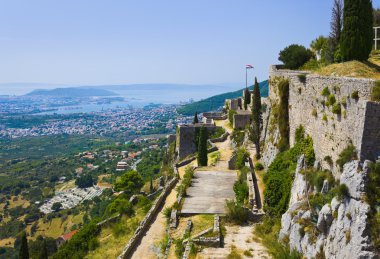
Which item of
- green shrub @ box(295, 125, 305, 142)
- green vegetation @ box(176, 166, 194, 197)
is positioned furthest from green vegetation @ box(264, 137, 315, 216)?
green vegetation @ box(176, 166, 194, 197)

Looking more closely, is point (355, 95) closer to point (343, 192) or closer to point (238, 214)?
point (343, 192)

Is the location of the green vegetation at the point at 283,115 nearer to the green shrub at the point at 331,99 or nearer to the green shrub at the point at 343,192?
the green shrub at the point at 331,99

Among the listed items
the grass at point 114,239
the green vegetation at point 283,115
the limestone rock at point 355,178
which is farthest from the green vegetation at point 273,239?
the grass at point 114,239

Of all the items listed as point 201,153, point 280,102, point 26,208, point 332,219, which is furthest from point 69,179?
point 332,219

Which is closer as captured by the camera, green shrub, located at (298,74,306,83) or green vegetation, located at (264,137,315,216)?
green vegetation, located at (264,137,315,216)

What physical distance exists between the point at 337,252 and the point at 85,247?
667 inches

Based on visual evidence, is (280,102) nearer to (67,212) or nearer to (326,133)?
(326,133)

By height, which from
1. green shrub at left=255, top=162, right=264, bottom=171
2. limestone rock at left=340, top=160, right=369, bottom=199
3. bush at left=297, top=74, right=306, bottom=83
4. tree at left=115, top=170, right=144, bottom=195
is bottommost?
tree at left=115, top=170, right=144, bottom=195

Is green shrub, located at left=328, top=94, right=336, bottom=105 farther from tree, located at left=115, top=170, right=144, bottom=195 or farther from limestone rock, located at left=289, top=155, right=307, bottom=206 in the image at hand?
tree, located at left=115, top=170, right=144, bottom=195

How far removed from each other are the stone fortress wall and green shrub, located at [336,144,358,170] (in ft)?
0.73

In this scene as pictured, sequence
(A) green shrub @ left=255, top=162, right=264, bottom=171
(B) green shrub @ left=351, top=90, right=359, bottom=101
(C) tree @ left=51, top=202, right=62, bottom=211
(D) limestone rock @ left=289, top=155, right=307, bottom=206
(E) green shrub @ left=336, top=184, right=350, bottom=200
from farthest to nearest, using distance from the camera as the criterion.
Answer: (C) tree @ left=51, top=202, right=62, bottom=211 < (A) green shrub @ left=255, top=162, right=264, bottom=171 < (D) limestone rock @ left=289, top=155, right=307, bottom=206 < (B) green shrub @ left=351, top=90, right=359, bottom=101 < (E) green shrub @ left=336, top=184, right=350, bottom=200

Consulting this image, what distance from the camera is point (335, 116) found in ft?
50.7

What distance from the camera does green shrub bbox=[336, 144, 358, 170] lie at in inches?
519

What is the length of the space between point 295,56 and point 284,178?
44.4ft
